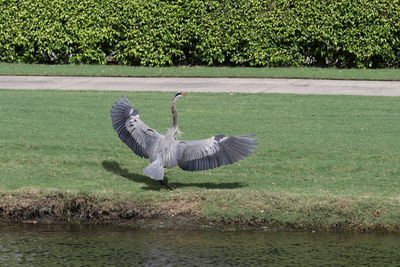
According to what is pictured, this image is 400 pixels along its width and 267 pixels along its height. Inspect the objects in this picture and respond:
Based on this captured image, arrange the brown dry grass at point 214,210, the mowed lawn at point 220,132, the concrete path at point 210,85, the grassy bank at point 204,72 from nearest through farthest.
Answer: the brown dry grass at point 214,210
the mowed lawn at point 220,132
the concrete path at point 210,85
the grassy bank at point 204,72

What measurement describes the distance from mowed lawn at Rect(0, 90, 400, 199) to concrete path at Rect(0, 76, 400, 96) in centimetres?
62

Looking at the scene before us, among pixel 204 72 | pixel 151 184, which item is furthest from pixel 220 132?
pixel 204 72

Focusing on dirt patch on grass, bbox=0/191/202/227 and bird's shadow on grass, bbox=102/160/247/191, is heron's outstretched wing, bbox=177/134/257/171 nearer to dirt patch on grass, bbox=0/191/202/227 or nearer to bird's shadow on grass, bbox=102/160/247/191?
dirt patch on grass, bbox=0/191/202/227

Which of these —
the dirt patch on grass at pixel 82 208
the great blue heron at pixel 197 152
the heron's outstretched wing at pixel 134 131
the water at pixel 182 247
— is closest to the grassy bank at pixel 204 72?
the heron's outstretched wing at pixel 134 131

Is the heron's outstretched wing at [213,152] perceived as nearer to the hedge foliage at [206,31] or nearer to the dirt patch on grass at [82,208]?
the dirt patch on grass at [82,208]

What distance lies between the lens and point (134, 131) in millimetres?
9555

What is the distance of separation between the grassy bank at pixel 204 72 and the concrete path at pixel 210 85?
37 cm

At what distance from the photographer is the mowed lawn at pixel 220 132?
991 cm

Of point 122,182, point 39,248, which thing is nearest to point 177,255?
point 39,248

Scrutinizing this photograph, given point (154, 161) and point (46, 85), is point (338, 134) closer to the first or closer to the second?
point (154, 161)

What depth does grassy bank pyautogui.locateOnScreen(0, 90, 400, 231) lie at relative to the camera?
895 centimetres

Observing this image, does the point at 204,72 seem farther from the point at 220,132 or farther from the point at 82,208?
the point at 82,208

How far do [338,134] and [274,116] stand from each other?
4.94 ft

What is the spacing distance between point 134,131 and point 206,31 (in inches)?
390
